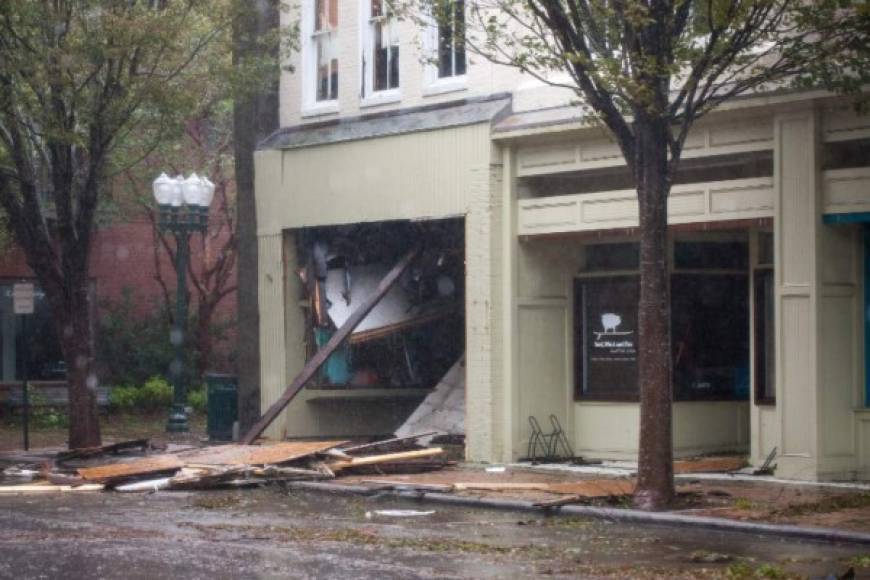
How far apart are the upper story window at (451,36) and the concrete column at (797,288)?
3.83 metres

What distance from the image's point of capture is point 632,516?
1479 cm

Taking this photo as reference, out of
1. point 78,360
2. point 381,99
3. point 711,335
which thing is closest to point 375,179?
point 381,99

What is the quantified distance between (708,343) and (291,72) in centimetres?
795

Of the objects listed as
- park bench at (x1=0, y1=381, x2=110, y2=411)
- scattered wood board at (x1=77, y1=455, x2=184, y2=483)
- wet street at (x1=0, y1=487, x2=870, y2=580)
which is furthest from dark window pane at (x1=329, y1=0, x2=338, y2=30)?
park bench at (x1=0, y1=381, x2=110, y2=411)

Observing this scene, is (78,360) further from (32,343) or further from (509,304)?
(32,343)

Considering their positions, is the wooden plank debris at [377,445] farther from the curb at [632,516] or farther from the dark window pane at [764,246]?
the dark window pane at [764,246]

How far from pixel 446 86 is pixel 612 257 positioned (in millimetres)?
3374

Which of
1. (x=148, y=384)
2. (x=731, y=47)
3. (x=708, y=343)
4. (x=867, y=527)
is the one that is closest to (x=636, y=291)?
(x=708, y=343)

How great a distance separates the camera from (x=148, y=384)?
3572cm

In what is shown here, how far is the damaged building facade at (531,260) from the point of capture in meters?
17.3

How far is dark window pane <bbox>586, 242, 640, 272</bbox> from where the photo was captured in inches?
810

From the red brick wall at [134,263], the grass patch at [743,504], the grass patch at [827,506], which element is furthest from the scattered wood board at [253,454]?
the red brick wall at [134,263]

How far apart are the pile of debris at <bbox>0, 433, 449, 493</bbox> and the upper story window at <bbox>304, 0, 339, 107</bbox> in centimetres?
610

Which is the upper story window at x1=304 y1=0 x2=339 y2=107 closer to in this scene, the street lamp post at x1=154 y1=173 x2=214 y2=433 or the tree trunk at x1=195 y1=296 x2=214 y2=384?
the street lamp post at x1=154 y1=173 x2=214 y2=433
